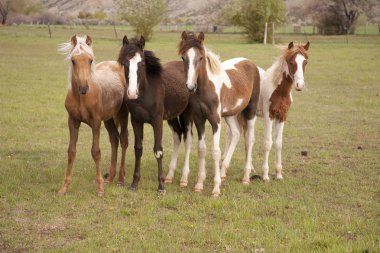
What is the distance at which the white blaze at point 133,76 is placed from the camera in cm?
725

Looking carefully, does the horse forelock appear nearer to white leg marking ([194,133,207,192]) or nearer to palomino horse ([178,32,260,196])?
palomino horse ([178,32,260,196])

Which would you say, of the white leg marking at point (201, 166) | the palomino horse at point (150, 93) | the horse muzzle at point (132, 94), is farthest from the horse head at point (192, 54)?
the white leg marking at point (201, 166)

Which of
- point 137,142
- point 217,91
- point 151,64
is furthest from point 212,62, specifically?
point 137,142

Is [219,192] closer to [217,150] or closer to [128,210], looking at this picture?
[217,150]

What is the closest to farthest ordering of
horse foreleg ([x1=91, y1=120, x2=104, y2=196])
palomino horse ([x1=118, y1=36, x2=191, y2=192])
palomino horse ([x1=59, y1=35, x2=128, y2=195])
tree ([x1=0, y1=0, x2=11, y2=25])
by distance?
palomino horse ([x1=59, y1=35, x2=128, y2=195]) < palomino horse ([x1=118, y1=36, x2=191, y2=192]) < horse foreleg ([x1=91, y1=120, x2=104, y2=196]) < tree ([x1=0, y1=0, x2=11, y2=25])

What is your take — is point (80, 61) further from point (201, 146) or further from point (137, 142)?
point (201, 146)

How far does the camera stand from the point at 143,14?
5219 centimetres

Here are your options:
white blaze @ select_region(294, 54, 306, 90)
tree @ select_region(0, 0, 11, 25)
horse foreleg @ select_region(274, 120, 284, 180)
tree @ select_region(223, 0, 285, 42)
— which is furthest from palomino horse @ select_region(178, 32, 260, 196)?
tree @ select_region(0, 0, 11, 25)

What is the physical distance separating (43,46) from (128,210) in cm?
3343

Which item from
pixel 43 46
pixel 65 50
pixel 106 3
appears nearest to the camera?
pixel 65 50

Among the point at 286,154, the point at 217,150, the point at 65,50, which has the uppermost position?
the point at 65,50

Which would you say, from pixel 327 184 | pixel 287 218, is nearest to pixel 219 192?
pixel 287 218

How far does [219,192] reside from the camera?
7875mm

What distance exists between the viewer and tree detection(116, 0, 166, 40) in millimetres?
51344
